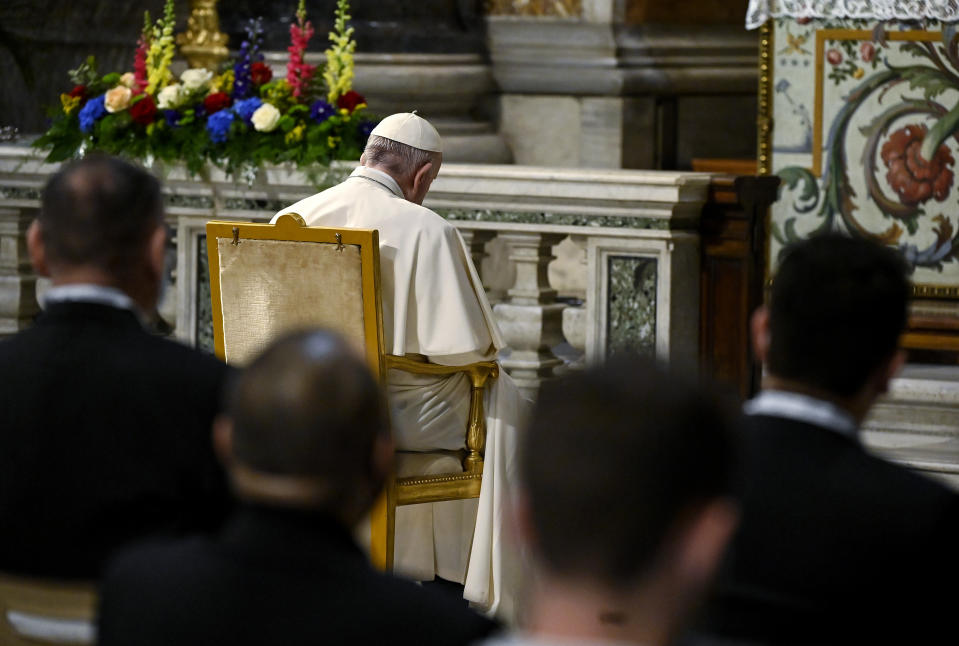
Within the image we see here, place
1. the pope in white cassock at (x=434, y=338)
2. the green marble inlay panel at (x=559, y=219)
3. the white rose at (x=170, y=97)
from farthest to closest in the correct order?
1. the white rose at (x=170, y=97)
2. the green marble inlay panel at (x=559, y=219)
3. the pope in white cassock at (x=434, y=338)

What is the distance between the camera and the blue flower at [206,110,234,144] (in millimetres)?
7432

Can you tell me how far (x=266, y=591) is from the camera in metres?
2.20

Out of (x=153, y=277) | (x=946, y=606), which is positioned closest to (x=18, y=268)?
(x=153, y=277)

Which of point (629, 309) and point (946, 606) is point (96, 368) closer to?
point (946, 606)

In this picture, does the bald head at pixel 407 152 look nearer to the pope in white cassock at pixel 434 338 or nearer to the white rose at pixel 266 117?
the pope in white cassock at pixel 434 338

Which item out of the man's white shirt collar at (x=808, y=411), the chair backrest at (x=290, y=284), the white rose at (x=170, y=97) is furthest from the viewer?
the white rose at (x=170, y=97)

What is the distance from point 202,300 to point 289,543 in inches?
226

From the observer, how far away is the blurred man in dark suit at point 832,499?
8.21ft

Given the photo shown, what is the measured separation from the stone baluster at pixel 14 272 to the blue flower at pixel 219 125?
1.17 meters

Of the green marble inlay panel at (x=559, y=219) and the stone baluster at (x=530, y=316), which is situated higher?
the green marble inlay panel at (x=559, y=219)

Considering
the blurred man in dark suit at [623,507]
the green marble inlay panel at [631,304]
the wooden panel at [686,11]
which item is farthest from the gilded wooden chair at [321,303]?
the wooden panel at [686,11]

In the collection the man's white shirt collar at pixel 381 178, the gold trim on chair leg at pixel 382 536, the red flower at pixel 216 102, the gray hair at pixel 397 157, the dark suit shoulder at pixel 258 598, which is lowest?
the gold trim on chair leg at pixel 382 536

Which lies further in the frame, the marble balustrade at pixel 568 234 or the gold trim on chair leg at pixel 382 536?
the marble balustrade at pixel 568 234

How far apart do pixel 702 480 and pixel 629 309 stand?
16.8ft
